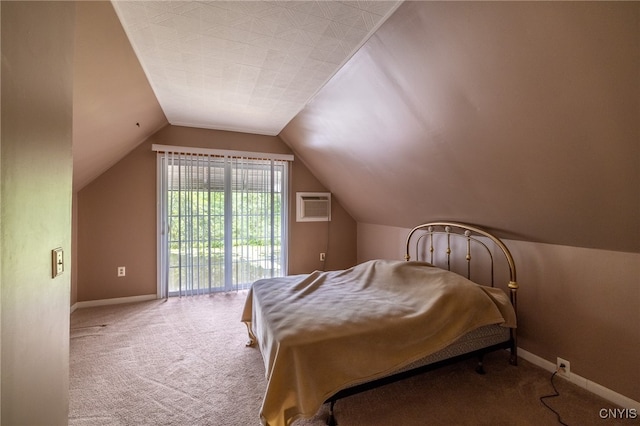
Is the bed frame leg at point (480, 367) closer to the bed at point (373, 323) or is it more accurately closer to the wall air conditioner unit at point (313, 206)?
the bed at point (373, 323)

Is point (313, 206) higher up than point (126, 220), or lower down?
higher up

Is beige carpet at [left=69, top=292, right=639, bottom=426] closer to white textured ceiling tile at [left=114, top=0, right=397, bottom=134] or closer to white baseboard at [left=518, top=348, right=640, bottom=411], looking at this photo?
white baseboard at [left=518, top=348, right=640, bottom=411]

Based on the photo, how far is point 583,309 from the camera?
6.08ft

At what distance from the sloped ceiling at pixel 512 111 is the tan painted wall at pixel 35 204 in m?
1.57

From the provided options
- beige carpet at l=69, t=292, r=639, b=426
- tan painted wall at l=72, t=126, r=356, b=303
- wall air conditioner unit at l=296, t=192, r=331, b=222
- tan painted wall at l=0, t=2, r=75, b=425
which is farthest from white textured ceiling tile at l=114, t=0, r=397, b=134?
beige carpet at l=69, t=292, r=639, b=426

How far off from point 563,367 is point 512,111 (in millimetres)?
1926

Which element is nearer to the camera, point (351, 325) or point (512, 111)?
point (512, 111)

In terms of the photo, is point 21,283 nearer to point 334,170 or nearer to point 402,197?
point 402,197

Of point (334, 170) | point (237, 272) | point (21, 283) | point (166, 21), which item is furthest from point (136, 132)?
point (21, 283)

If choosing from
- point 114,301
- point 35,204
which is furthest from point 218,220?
point 35,204

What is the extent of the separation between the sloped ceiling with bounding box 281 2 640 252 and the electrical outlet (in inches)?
34.6

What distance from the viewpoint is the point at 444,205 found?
2.59 metres

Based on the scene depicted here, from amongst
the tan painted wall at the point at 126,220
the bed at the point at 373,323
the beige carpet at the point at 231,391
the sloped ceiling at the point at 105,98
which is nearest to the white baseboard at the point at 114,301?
the tan painted wall at the point at 126,220

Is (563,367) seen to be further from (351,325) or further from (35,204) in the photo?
(35,204)
